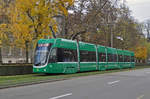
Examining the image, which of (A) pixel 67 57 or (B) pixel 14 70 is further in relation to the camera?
(A) pixel 67 57

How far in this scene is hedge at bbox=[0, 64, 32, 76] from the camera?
23.3 meters

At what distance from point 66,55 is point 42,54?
323cm

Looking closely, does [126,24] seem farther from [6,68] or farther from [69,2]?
[6,68]

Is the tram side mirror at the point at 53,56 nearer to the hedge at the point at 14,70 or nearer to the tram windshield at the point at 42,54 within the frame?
the tram windshield at the point at 42,54

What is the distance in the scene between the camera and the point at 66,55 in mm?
25734

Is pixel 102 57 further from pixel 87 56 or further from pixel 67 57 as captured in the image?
pixel 67 57

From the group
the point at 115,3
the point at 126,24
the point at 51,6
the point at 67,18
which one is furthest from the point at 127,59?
the point at 51,6

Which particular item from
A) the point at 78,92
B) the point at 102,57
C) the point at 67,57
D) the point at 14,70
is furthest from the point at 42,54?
the point at 102,57

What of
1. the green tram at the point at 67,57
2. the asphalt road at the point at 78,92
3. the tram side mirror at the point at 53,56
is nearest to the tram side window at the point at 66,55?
the green tram at the point at 67,57

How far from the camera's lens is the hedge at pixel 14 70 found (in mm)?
23272

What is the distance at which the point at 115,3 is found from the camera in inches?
1566

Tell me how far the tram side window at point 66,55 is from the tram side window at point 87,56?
5.94ft

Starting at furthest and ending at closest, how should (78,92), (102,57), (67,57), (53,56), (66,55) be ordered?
1. (102,57)
2. (67,57)
3. (66,55)
4. (53,56)
5. (78,92)

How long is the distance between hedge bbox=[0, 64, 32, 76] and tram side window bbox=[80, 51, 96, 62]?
6.43m
